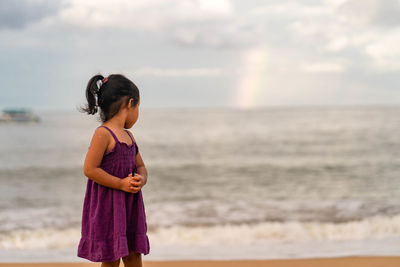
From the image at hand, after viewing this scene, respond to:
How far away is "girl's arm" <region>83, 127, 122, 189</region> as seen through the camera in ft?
7.78

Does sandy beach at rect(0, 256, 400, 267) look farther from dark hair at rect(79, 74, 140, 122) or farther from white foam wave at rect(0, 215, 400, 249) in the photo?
dark hair at rect(79, 74, 140, 122)

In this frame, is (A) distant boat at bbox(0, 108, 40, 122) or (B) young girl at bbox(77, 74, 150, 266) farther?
(A) distant boat at bbox(0, 108, 40, 122)

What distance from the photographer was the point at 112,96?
2.44 m

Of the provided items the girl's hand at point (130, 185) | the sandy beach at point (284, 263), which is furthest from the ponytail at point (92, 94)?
the sandy beach at point (284, 263)

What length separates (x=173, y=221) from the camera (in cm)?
676

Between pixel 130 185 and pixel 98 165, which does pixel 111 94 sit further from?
pixel 130 185

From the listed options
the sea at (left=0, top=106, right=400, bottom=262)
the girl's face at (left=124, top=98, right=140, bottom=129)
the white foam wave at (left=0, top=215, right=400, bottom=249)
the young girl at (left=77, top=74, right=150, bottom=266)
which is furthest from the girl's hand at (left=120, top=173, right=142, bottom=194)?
the white foam wave at (left=0, top=215, right=400, bottom=249)

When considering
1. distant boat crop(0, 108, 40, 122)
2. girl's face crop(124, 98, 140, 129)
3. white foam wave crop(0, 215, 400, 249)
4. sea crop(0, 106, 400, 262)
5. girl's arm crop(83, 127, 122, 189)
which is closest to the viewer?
girl's arm crop(83, 127, 122, 189)

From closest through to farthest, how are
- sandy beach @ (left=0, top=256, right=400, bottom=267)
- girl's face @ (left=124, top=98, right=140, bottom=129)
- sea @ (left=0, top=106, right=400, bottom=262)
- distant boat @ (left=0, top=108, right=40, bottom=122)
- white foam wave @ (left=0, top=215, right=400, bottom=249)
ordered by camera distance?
1. girl's face @ (left=124, top=98, right=140, bottom=129)
2. sandy beach @ (left=0, top=256, right=400, bottom=267)
3. sea @ (left=0, top=106, right=400, bottom=262)
4. white foam wave @ (left=0, top=215, right=400, bottom=249)
5. distant boat @ (left=0, top=108, right=40, bottom=122)

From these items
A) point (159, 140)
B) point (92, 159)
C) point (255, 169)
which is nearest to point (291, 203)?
point (255, 169)

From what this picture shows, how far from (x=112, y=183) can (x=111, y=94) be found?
0.47m

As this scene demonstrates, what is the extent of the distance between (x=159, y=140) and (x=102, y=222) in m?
19.8

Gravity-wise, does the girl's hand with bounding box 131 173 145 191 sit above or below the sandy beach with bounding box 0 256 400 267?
above

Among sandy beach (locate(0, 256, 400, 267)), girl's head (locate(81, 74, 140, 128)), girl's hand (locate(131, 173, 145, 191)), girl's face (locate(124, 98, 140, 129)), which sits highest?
girl's head (locate(81, 74, 140, 128))
